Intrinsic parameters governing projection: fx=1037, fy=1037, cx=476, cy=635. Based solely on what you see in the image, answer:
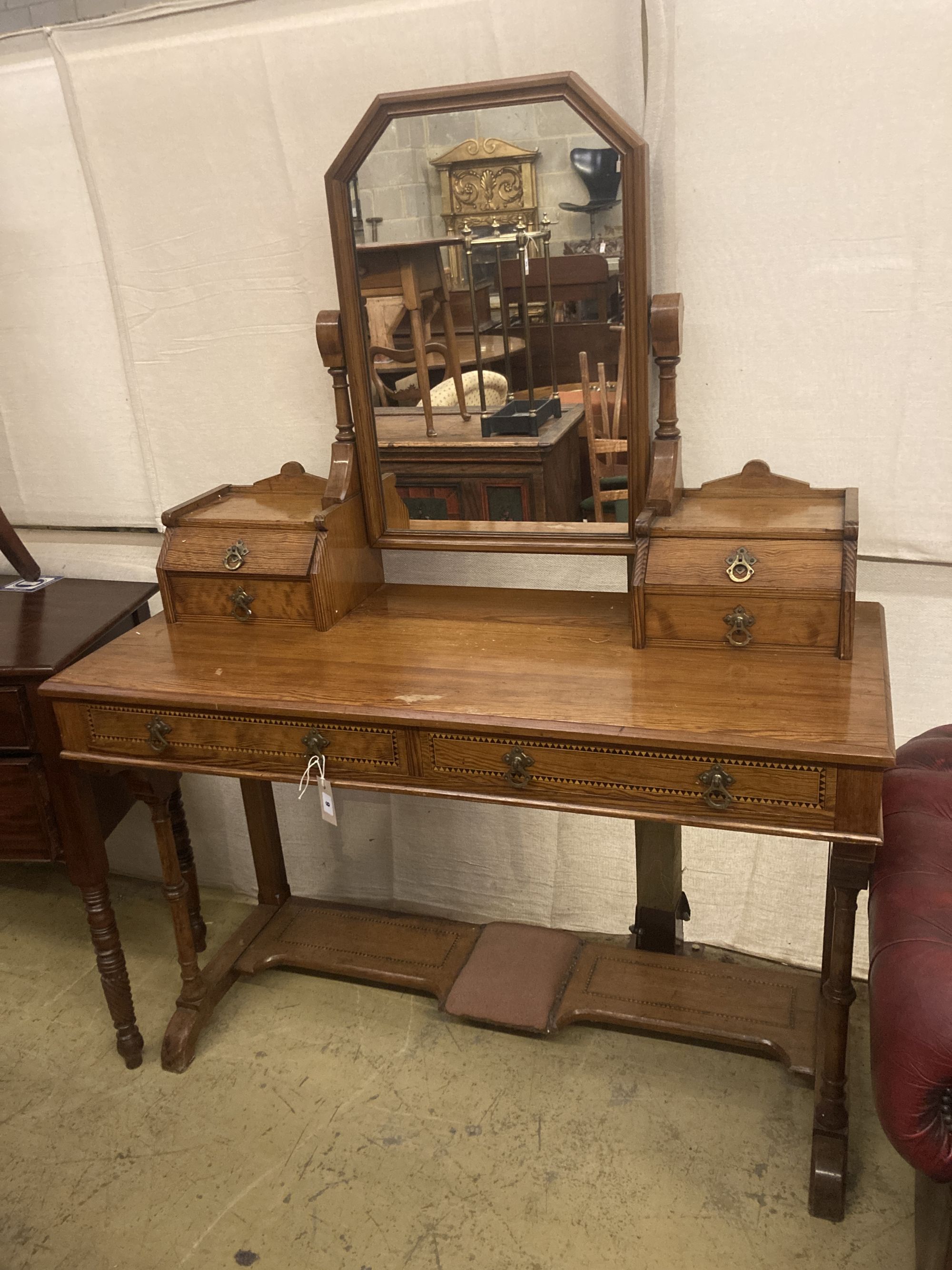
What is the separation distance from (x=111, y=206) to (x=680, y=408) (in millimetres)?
1339

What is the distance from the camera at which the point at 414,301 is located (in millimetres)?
1971

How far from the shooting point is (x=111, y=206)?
230 cm

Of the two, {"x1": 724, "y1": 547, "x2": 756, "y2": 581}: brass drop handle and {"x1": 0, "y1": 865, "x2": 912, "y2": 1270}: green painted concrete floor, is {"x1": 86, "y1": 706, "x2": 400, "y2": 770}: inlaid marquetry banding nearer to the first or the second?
{"x1": 724, "y1": 547, "x2": 756, "y2": 581}: brass drop handle

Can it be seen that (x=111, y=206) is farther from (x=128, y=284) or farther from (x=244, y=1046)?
(x=244, y=1046)

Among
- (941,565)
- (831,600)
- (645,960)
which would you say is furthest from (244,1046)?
(941,565)

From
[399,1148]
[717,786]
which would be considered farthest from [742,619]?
[399,1148]

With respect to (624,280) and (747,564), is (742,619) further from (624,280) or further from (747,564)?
(624,280)

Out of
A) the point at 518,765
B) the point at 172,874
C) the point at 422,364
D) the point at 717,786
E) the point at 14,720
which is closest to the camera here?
the point at 717,786

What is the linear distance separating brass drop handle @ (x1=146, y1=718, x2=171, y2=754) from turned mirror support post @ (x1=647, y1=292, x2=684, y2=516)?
982mm

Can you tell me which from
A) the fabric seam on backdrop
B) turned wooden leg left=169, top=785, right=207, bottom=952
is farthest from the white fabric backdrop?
turned wooden leg left=169, top=785, right=207, bottom=952

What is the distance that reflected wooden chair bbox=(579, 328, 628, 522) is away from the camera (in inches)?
75.6

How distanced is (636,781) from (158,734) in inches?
34.8

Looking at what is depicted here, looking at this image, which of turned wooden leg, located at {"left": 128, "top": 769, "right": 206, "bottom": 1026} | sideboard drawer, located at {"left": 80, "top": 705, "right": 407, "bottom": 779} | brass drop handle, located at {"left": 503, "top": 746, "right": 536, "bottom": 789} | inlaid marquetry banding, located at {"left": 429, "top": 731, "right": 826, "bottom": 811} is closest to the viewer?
inlaid marquetry banding, located at {"left": 429, "top": 731, "right": 826, "bottom": 811}

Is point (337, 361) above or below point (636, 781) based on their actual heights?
above
